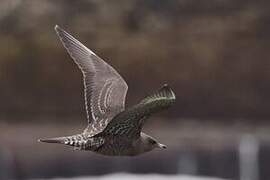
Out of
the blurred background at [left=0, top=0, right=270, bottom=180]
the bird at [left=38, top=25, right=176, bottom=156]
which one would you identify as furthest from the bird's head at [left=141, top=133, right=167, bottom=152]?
the blurred background at [left=0, top=0, right=270, bottom=180]

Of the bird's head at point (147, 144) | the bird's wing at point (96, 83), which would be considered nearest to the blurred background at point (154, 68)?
the bird's wing at point (96, 83)

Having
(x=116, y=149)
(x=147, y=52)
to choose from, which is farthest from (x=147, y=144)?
(x=147, y=52)

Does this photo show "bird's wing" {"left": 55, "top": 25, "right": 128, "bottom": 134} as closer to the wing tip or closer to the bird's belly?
the bird's belly

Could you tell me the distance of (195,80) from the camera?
11039 mm

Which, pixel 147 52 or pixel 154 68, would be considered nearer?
pixel 154 68

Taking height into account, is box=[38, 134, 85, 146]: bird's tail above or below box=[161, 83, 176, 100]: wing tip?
below

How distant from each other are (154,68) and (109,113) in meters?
7.74

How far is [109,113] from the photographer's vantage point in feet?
10.7

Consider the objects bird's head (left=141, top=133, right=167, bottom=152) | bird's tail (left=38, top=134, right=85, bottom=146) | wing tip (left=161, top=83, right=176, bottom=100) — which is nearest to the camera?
wing tip (left=161, top=83, right=176, bottom=100)

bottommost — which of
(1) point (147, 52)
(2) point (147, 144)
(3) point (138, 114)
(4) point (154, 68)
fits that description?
(4) point (154, 68)

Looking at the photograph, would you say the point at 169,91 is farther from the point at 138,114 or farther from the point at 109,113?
the point at 109,113

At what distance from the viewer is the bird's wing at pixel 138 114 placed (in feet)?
8.97

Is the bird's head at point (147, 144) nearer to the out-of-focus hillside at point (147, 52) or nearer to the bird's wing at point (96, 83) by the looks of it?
the bird's wing at point (96, 83)

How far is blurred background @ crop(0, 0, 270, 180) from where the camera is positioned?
10.3m
